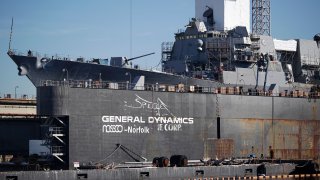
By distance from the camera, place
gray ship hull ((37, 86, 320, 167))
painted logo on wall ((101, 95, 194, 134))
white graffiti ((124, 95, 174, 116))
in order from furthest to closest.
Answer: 1. white graffiti ((124, 95, 174, 116))
2. painted logo on wall ((101, 95, 194, 134))
3. gray ship hull ((37, 86, 320, 167))

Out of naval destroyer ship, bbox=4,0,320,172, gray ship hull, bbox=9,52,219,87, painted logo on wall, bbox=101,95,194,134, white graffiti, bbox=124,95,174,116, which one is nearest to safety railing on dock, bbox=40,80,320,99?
naval destroyer ship, bbox=4,0,320,172

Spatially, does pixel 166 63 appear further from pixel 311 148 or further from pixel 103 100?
pixel 103 100

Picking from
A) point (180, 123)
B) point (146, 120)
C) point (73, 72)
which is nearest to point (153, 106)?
point (146, 120)

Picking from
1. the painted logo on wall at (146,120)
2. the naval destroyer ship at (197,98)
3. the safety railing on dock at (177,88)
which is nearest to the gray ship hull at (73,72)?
the naval destroyer ship at (197,98)

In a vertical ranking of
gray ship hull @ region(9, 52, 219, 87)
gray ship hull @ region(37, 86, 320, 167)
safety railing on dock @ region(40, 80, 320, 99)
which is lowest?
gray ship hull @ region(37, 86, 320, 167)

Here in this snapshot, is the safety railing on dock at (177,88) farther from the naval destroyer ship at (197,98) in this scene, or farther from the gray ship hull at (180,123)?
the gray ship hull at (180,123)

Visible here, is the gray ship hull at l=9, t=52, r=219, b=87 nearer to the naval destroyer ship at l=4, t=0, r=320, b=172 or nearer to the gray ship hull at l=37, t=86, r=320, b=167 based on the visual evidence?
the naval destroyer ship at l=4, t=0, r=320, b=172

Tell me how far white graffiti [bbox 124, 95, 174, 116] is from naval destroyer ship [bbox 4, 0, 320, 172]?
0.07 m

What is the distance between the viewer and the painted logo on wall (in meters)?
49.3

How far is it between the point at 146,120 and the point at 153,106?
1.23 meters

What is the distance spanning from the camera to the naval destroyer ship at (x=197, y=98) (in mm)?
48094

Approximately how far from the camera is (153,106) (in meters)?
51.6

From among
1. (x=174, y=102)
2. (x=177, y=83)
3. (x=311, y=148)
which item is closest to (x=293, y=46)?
(x=311, y=148)

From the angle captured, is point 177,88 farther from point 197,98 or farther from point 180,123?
point 180,123
